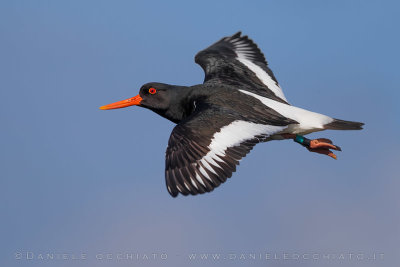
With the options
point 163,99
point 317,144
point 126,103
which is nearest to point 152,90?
point 163,99

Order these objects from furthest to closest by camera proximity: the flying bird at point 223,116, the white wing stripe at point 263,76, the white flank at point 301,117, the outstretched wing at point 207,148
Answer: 1. the white wing stripe at point 263,76
2. the white flank at point 301,117
3. the flying bird at point 223,116
4. the outstretched wing at point 207,148

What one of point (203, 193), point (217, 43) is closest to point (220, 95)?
point (203, 193)

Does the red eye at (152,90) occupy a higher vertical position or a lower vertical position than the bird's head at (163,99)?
higher

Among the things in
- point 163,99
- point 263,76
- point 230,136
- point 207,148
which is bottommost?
point 207,148

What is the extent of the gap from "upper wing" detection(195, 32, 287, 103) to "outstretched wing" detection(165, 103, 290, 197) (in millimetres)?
1679

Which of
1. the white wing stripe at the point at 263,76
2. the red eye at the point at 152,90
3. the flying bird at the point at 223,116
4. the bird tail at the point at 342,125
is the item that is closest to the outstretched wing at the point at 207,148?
the flying bird at the point at 223,116

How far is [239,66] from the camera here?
10.8 metres

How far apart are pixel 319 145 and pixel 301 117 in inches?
26.7

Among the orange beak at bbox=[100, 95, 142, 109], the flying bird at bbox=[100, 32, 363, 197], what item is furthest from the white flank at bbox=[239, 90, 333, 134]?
the orange beak at bbox=[100, 95, 142, 109]

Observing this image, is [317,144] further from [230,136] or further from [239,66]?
[239,66]

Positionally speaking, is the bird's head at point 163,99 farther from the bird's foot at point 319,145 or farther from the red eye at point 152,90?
the bird's foot at point 319,145

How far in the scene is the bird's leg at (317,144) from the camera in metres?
9.39

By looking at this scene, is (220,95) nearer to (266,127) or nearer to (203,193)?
(266,127)

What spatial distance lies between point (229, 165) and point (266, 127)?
98 cm
